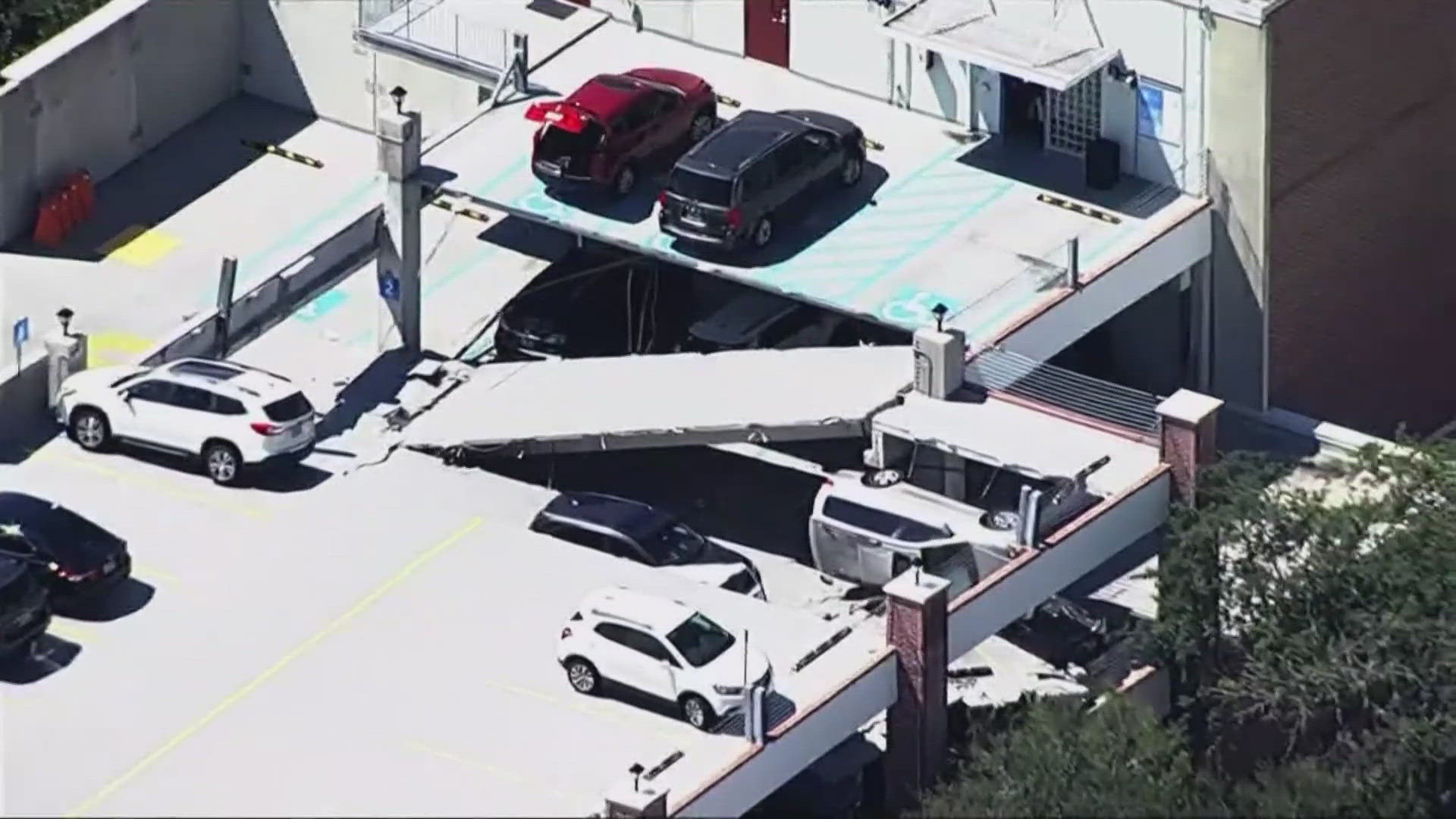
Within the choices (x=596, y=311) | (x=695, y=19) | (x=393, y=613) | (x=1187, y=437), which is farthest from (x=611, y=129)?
(x=1187, y=437)

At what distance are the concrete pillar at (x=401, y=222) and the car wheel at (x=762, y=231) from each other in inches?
219

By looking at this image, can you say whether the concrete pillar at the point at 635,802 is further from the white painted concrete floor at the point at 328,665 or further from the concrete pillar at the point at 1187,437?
the concrete pillar at the point at 1187,437

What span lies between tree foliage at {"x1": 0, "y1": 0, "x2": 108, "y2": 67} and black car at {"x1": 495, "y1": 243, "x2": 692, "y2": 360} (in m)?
10.3

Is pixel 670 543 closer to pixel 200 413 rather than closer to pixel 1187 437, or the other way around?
pixel 200 413

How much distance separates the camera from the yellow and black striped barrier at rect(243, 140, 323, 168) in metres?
82.9

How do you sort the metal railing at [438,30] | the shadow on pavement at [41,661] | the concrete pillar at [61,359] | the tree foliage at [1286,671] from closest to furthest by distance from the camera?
1. the tree foliage at [1286,671]
2. the shadow on pavement at [41,661]
3. the concrete pillar at [61,359]
4. the metal railing at [438,30]

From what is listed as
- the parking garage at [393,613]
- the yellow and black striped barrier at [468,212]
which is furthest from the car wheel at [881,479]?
the yellow and black striped barrier at [468,212]

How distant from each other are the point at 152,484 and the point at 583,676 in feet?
30.5

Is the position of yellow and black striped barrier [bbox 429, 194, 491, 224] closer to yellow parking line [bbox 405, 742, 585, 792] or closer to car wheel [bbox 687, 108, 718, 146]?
car wheel [bbox 687, 108, 718, 146]

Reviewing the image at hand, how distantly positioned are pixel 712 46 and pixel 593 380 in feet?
30.6

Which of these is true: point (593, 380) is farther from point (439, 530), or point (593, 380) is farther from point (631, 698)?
point (631, 698)

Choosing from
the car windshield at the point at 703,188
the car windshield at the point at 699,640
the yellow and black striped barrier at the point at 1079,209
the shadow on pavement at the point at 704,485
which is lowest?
the shadow on pavement at the point at 704,485

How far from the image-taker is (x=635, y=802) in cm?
6134

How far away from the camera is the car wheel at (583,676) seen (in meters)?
65.1
